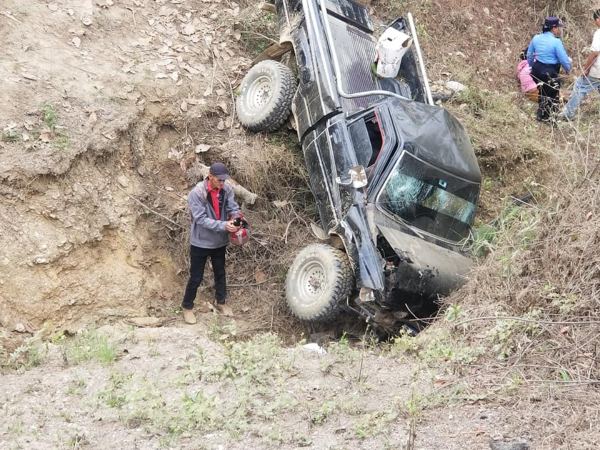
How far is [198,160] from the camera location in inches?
339

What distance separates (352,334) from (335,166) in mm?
1717

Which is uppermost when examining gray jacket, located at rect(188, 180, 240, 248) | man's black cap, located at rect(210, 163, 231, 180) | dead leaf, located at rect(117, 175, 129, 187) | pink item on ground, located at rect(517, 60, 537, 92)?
pink item on ground, located at rect(517, 60, 537, 92)

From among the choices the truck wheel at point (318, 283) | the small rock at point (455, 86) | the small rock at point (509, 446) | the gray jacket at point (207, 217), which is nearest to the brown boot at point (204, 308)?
the gray jacket at point (207, 217)

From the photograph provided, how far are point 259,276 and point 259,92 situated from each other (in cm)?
229

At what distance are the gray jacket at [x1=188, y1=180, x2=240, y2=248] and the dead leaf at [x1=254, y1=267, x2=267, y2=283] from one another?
35.5 inches

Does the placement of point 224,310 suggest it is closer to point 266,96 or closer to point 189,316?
point 189,316

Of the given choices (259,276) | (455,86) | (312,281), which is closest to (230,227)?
(312,281)

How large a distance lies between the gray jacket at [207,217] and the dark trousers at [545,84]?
553cm

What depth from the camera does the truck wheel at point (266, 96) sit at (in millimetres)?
8406

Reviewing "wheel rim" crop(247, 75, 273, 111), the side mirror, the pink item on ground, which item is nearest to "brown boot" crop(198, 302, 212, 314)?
the side mirror

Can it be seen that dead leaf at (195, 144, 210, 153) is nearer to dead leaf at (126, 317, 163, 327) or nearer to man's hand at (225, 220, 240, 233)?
man's hand at (225, 220, 240, 233)

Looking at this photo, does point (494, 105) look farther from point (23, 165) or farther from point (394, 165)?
point (23, 165)

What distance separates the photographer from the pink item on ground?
11328 mm

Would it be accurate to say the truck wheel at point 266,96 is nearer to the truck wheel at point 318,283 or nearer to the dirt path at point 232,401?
the truck wheel at point 318,283
